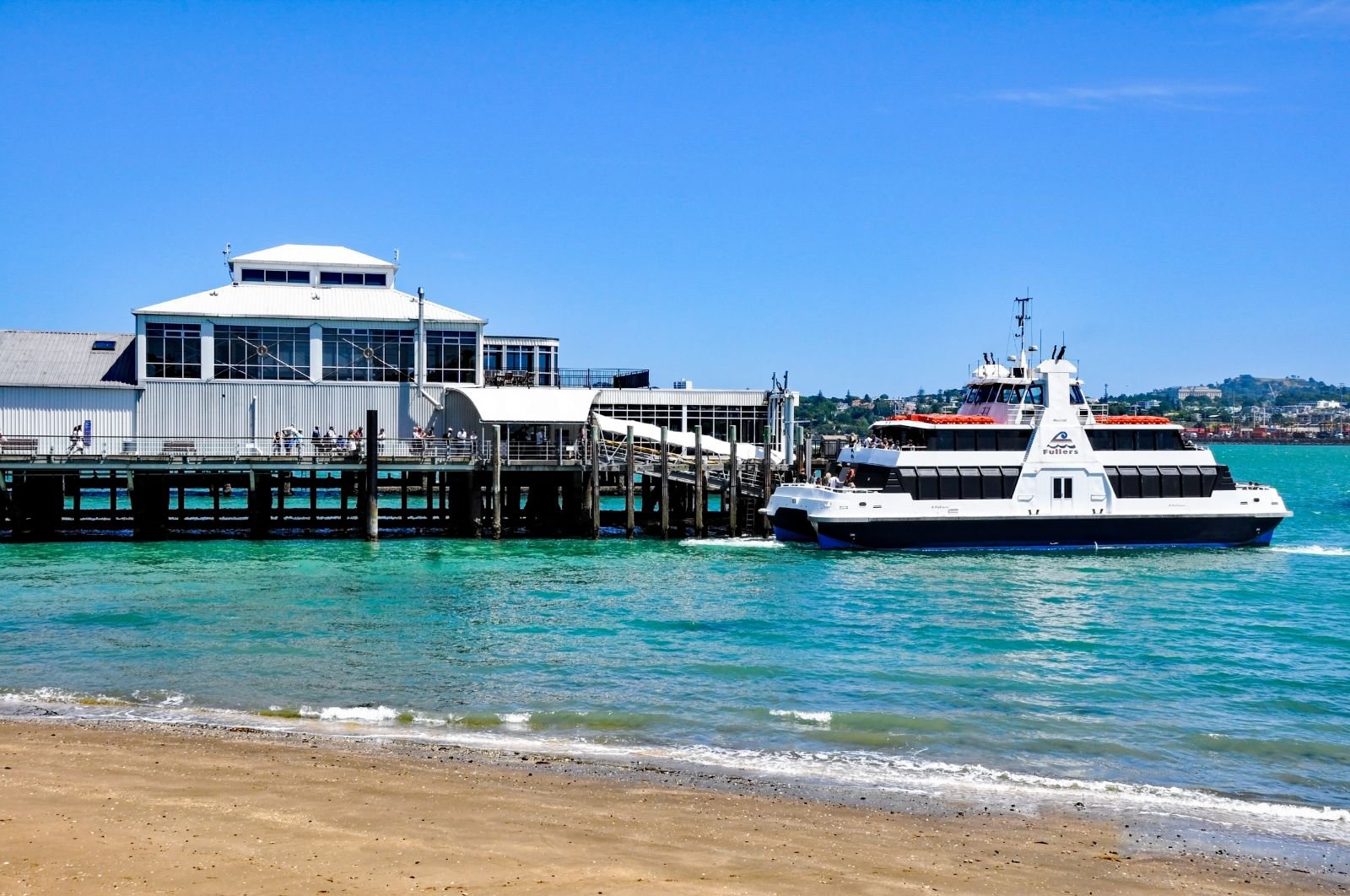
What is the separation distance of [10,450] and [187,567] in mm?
11482

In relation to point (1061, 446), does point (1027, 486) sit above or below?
below

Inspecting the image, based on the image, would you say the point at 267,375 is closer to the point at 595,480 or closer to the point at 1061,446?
the point at 595,480

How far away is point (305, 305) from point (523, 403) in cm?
913

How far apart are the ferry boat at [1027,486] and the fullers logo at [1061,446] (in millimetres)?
40

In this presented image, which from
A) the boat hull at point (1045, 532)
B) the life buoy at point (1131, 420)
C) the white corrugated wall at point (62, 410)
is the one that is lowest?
the boat hull at point (1045, 532)

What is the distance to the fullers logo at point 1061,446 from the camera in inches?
1719

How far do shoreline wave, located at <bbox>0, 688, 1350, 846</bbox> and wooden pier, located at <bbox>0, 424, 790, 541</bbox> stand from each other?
2210cm

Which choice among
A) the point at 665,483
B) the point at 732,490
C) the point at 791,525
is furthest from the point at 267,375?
the point at 791,525

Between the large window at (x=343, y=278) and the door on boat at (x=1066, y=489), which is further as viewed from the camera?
the large window at (x=343, y=278)

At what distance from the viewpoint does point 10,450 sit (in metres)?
43.7

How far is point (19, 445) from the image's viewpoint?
44.2 meters

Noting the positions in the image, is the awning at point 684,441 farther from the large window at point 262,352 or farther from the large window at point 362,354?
the large window at point 262,352

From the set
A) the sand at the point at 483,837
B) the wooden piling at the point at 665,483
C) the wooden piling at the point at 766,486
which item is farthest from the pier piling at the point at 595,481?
the sand at the point at 483,837

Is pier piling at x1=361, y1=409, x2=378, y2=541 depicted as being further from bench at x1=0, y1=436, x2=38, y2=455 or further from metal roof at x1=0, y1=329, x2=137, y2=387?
bench at x1=0, y1=436, x2=38, y2=455
